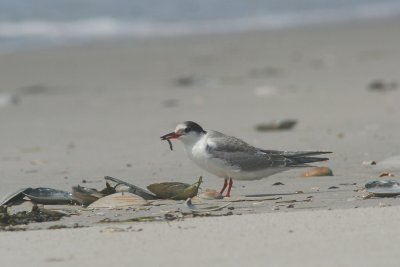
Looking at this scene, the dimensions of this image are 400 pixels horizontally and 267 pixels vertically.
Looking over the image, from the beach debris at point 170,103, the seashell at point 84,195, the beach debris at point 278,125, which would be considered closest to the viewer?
the seashell at point 84,195

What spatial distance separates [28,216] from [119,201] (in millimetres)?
551

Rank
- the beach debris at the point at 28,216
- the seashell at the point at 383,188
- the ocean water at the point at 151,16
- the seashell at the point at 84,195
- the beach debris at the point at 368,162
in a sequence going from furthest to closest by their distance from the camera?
the ocean water at the point at 151,16, the beach debris at the point at 368,162, the seashell at the point at 84,195, the seashell at the point at 383,188, the beach debris at the point at 28,216

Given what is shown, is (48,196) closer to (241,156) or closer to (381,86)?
(241,156)

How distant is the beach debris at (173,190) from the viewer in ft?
19.3

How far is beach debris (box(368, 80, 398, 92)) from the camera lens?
11.2 m

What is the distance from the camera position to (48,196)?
5832mm

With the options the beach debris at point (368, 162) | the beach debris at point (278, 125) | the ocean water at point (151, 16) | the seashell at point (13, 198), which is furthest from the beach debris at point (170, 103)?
the ocean water at point (151, 16)

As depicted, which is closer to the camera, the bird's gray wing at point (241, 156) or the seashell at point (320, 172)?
the bird's gray wing at point (241, 156)

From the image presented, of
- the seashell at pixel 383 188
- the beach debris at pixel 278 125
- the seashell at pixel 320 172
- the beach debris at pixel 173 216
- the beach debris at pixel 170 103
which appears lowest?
the beach debris at pixel 173 216

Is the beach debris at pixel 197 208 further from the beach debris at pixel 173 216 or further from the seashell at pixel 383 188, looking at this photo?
the seashell at pixel 383 188

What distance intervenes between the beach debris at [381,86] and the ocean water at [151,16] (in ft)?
21.2

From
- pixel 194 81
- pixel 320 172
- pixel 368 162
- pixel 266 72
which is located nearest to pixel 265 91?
pixel 194 81

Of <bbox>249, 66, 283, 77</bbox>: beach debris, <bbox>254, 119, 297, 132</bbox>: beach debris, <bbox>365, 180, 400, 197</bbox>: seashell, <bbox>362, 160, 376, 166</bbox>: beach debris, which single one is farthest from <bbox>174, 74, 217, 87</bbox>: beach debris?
<bbox>365, 180, 400, 197</bbox>: seashell

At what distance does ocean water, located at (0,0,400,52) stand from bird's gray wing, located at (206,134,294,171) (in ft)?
32.5
